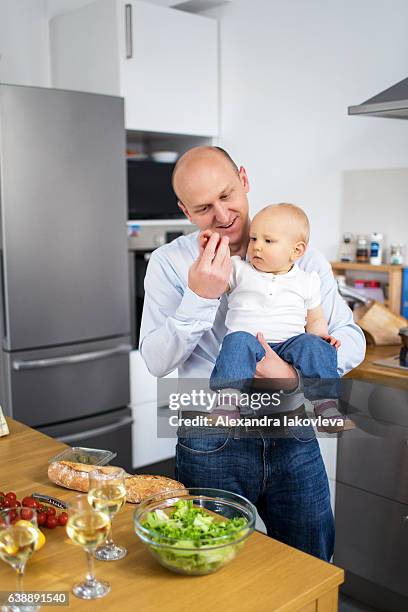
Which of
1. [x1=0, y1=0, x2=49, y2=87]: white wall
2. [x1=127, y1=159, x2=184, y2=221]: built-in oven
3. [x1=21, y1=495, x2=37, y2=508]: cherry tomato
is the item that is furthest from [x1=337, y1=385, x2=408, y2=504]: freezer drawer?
[x1=0, y1=0, x2=49, y2=87]: white wall

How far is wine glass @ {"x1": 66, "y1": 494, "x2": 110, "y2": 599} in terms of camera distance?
46.3 inches

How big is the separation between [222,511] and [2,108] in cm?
221

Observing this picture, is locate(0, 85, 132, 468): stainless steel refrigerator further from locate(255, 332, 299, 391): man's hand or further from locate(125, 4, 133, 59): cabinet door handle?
locate(255, 332, 299, 391): man's hand

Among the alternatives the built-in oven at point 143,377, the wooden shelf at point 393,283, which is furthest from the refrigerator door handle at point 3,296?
the wooden shelf at point 393,283

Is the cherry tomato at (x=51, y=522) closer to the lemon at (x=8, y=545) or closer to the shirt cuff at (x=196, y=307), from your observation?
the lemon at (x=8, y=545)

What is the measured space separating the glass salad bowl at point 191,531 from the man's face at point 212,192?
0.67 metres

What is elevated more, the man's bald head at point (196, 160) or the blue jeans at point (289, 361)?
the man's bald head at point (196, 160)

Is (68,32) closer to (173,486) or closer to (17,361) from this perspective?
(17,361)

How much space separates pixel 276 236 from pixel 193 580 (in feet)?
2.77

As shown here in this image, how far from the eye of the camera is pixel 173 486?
158 centimetres

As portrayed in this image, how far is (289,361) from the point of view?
1.77 m

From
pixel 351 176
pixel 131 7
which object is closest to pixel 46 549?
pixel 351 176

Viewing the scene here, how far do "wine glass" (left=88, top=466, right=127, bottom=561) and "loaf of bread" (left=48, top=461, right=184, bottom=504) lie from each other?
0.21m

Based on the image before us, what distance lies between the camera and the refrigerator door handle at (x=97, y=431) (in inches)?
134
